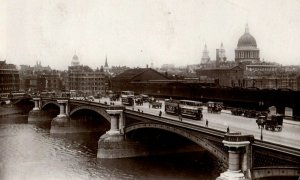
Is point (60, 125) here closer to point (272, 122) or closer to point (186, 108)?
point (186, 108)

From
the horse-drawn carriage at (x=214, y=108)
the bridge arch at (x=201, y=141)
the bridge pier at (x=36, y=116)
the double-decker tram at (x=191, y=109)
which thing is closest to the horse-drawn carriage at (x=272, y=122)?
the bridge arch at (x=201, y=141)

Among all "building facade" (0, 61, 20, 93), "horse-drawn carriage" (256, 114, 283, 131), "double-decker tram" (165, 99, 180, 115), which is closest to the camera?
"horse-drawn carriage" (256, 114, 283, 131)

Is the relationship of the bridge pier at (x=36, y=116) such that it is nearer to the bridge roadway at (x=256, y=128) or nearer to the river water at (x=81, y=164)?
the river water at (x=81, y=164)

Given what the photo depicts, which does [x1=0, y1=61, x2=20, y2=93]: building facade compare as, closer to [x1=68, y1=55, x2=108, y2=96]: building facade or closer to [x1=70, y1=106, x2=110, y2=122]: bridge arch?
[x1=68, y1=55, x2=108, y2=96]: building facade

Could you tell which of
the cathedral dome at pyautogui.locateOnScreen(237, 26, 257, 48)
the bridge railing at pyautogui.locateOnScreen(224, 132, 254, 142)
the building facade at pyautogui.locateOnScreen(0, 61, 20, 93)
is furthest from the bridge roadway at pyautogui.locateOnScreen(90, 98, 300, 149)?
the cathedral dome at pyautogui.locateOnScreen(237, 26, 257, 48)

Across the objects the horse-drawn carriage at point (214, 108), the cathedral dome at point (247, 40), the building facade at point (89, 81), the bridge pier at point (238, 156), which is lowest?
the bridge pier at point (238, 156)
